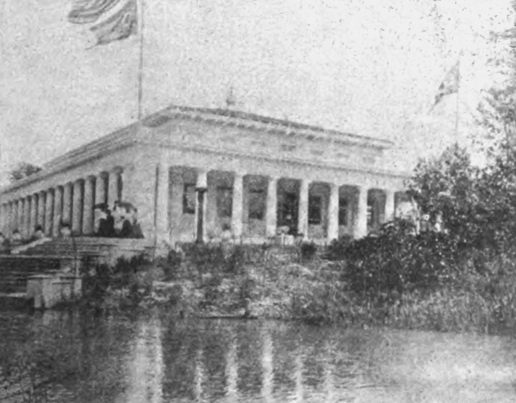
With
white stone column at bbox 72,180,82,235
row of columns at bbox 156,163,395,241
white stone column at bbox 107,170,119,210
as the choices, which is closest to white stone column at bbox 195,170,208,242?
row of columns at bbox 156,163,395,241

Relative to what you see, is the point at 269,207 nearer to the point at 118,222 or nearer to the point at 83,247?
the point at 118,222

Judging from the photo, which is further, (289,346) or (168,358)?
(289,346)

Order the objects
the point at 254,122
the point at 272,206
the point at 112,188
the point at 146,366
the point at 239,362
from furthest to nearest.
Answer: the point at 272,206, the point at 254,122, the point at 112,188, the point at 239,362, the point at 146,366

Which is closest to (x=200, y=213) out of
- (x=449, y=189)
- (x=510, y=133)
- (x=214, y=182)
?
(x=214, y=182)

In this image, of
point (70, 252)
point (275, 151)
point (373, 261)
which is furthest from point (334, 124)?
point (70, 252)

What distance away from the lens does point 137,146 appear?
449 cm

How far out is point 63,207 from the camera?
444 centimetres

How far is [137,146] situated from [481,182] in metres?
2.46

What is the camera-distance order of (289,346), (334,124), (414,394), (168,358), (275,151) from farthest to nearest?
(275,151)
(334,124)
(289,346)
(168,358)
(414,394)

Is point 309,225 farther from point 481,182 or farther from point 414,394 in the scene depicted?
point 414,394

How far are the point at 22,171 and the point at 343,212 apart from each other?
1.91 m

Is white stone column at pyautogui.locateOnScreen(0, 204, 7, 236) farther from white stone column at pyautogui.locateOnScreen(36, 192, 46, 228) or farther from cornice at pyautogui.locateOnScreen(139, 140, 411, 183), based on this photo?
cornice at pyautogui.locateOnScreen(139, 140, 411, 183)

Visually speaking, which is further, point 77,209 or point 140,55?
point 77,209

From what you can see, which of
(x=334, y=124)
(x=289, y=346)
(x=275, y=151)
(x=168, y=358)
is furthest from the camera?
(x=275, y=151)
